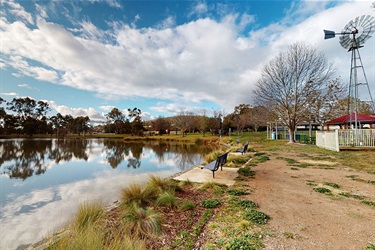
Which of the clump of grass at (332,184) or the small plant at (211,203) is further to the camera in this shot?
the clump of grass at (332,184)

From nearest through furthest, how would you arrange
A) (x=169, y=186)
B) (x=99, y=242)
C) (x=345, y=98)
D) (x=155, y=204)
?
1. (x=99, y=242)
2. (x=155, y=204)
3. (x=169, y=186)
4. (x=345, y=98)

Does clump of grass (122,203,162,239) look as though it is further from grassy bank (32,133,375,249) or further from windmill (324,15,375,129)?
windmill (324,15,375,129)

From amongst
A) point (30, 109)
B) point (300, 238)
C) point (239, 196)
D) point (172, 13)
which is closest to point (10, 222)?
point (239, 196)

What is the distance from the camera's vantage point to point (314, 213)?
3.20 m

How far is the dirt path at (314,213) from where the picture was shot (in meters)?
2.35

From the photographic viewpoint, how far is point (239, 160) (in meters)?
9.16

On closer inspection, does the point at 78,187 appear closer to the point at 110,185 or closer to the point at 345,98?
the point at 110,185

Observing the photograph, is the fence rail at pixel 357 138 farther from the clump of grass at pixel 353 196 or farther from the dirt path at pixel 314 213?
the clump of grass at pixel 353 196

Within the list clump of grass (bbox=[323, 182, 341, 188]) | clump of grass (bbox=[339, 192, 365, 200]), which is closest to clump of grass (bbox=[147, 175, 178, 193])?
clump of grass (bbox=[339, 192, 365, 200])

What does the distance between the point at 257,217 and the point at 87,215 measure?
114 inches

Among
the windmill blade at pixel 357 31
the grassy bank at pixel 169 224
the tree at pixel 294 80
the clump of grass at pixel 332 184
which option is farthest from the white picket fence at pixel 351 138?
the grassy bank at pixel 169 224

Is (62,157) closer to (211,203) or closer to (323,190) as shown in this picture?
(211,203)

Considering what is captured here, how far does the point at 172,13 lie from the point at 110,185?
11.2m

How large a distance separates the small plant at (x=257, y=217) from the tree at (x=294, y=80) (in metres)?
17.5
